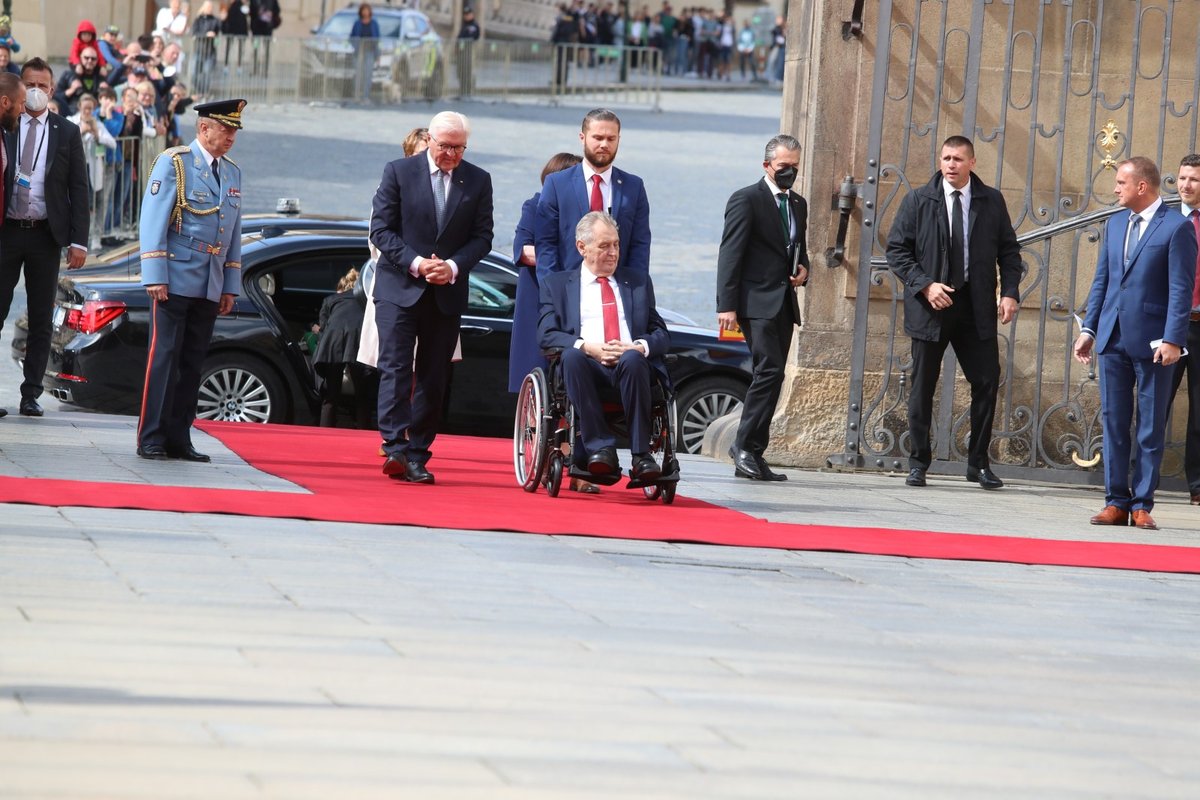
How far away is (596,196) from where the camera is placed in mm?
9859

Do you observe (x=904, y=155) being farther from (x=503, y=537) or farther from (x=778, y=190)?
(x=503, y=537)

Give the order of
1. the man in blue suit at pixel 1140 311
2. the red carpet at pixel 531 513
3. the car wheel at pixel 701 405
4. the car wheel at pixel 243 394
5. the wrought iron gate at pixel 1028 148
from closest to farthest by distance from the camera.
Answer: the red carpet at pixel 531 513 → the man in blue suit at pixel 1140 311 → the wrought iron gate at pixel 1028 148 → the car wheel at pixel 243 394 → the car wheel at pixel 701 405

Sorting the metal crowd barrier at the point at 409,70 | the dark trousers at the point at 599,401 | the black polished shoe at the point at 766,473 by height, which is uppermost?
the metal crowd barrier at the point at 409,70

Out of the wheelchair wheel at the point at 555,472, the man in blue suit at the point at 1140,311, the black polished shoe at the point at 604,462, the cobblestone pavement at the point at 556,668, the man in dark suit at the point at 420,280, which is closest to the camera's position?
the cobblestone pavement at the point at 556,668

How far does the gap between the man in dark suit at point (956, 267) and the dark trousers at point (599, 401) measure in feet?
7.82

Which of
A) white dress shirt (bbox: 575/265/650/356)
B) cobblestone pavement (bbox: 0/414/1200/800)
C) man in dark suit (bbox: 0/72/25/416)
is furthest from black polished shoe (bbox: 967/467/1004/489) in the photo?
man in dark suit (bbox: 0/72/25/416)

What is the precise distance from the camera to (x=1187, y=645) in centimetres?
671

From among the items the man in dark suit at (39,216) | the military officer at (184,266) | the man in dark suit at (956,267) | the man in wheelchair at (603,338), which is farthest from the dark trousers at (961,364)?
the man in dark suit at (39,216)

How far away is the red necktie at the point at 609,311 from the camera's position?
30.9 ft

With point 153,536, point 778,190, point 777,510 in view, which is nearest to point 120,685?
point 153,536

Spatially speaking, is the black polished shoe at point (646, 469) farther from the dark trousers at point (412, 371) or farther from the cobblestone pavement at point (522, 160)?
the cobblestone pavement at point (522, 160)

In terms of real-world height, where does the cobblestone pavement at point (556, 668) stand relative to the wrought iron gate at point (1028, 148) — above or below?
below

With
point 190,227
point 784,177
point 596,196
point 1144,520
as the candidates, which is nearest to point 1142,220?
point 1144,520

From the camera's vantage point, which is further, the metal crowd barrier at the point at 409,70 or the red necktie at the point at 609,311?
the metal crowd barrier at the point at 409,70
